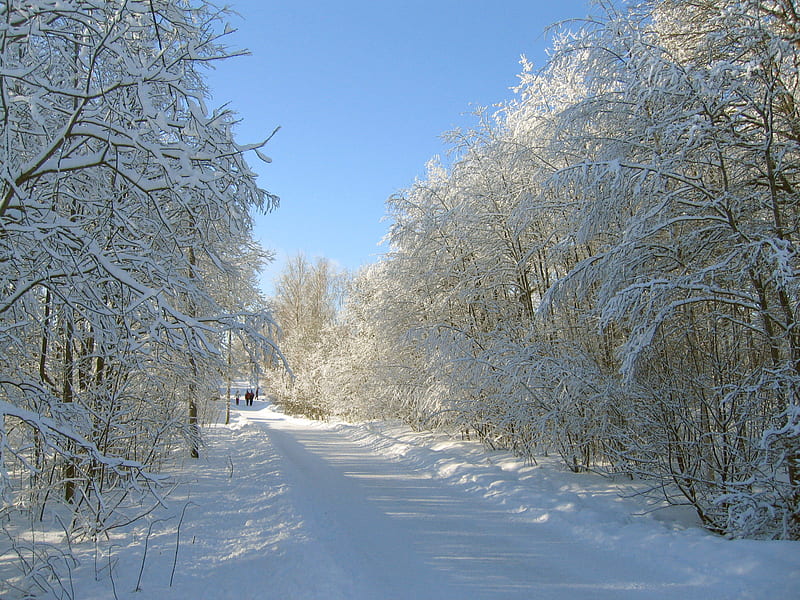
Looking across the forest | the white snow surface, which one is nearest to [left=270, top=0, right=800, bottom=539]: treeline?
the forest

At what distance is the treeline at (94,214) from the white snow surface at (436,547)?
916mm

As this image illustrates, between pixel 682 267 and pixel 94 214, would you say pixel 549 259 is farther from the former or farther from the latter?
pixel 94 214

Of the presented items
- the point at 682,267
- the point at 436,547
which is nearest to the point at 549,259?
the point at 682,267

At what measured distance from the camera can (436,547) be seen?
5.32 meters

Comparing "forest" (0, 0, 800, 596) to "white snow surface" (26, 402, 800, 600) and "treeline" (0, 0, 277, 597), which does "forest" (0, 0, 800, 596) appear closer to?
"treeline" (0, 0, 277, 597)

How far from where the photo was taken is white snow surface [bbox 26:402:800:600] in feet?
13.7

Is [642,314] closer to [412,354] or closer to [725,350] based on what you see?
[725,350]

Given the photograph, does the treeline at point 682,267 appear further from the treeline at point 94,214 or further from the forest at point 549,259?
the treeline at point 94,214

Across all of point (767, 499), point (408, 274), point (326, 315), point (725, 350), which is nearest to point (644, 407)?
point (725, 350)

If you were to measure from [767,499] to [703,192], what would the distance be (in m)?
3.43

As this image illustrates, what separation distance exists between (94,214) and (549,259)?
6.76 m

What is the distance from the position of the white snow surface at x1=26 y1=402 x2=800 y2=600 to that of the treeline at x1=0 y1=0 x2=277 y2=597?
92cm

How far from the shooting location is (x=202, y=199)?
459cm

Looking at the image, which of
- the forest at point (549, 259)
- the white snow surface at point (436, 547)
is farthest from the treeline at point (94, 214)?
the white snow surface at point (436, 547)
